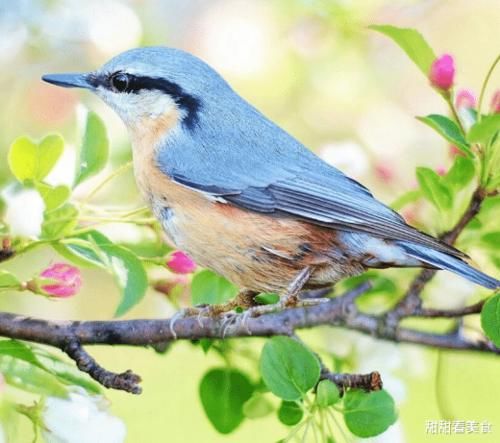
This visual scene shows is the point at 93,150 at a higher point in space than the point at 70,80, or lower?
lower

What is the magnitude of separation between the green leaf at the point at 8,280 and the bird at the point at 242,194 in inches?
11.2

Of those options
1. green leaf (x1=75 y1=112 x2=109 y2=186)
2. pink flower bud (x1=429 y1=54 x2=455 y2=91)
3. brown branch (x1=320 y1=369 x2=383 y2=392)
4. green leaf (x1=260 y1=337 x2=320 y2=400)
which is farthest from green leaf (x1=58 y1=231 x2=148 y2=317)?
pink flower bud (x1=429 y1=54 x2=455 y2=91)

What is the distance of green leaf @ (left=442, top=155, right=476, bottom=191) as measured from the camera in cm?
167

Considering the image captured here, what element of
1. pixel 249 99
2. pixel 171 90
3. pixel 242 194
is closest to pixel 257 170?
pixel 242 194

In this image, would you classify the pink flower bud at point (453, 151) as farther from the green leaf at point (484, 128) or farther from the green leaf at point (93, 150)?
the green leaf at point (93, 150)

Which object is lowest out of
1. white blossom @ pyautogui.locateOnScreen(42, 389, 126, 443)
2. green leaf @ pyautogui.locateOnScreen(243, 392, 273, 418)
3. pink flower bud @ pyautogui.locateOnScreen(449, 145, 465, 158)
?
white blossom @ pyautogui.locateOnScreen(42, 389, 126, 443)

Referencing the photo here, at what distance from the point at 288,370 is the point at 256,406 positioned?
0.21 m

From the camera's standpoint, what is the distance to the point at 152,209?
1.75 meters

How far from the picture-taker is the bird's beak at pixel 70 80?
1835 millimetres

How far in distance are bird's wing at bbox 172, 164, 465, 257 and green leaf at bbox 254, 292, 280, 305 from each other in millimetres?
163

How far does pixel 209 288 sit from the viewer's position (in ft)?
5.75

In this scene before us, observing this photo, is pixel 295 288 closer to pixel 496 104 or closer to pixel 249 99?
pixel 496 104

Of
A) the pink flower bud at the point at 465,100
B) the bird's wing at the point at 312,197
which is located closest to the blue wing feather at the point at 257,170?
the bird's wing at the point at 312,197

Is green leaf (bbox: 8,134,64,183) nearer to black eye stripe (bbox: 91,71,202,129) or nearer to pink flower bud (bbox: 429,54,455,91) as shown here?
black eye stripe (bbox: 91,71,202,129)
